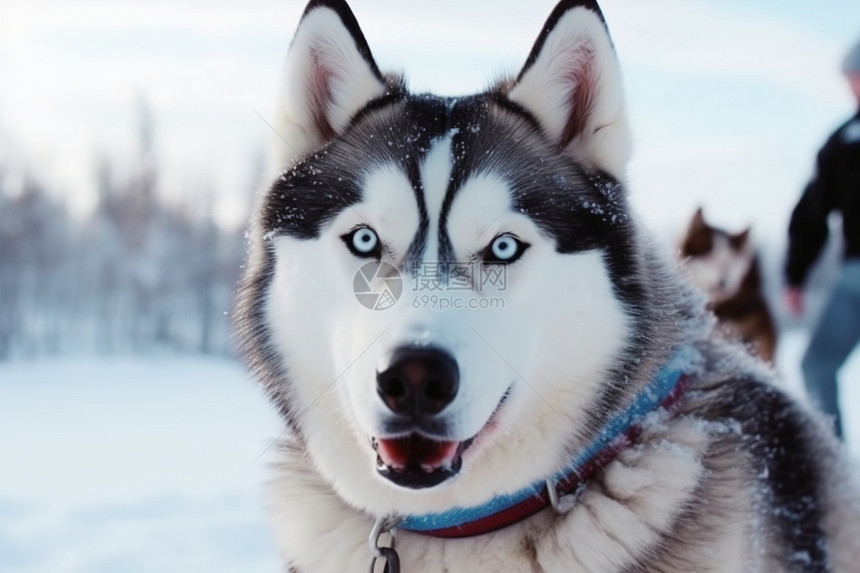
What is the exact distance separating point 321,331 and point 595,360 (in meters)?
0.66

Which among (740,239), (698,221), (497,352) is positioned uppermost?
(497,352)

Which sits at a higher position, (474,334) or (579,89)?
(579,89)

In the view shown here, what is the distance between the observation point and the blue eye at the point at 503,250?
1.62 metres

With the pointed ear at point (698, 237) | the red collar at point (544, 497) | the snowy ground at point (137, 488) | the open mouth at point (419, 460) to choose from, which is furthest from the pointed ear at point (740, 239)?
the open mouth at point (419, 460)

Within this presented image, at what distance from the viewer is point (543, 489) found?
5.57 feet

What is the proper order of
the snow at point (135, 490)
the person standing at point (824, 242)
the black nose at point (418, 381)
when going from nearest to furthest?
the black nose at point (418, 381) → the snow at point (135, 490) → the person standing at point (824, 242)

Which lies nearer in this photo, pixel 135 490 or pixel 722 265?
pixel 135 490

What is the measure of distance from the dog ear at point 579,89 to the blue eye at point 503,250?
1.30ft

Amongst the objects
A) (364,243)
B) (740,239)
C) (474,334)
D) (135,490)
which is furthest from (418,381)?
(740,239)

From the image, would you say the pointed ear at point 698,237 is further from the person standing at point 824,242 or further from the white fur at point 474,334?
the white fur at point 474,334

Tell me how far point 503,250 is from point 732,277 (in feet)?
20.6

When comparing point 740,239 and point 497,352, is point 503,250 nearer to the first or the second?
point 497,352

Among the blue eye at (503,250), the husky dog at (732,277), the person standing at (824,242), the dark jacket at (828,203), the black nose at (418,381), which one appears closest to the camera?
the black nose at (418,381)

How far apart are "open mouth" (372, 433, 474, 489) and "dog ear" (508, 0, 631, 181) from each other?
33.8 inches
